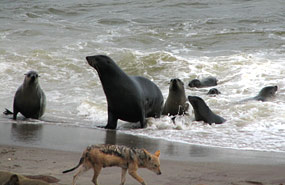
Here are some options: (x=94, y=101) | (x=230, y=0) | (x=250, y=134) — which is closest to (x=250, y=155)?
(x=250, y=134)

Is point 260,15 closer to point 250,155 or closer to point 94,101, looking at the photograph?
point 94,101

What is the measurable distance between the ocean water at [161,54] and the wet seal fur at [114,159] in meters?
2.96

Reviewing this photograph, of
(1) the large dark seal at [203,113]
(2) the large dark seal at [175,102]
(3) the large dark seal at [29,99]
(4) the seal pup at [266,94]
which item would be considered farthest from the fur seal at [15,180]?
(4) the seal pup at [266,94]

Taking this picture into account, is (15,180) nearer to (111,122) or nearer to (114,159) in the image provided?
(114,159)

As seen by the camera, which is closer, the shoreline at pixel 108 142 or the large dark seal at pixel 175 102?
the shoreline at pixel 108 142

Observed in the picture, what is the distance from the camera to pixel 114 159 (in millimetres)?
4191

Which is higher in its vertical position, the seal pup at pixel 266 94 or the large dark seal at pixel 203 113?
the seal pup at pixel 266 94

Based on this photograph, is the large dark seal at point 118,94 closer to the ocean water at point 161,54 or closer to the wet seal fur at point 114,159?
the ocean water at point 161,54

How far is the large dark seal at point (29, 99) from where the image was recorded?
29.7 feet

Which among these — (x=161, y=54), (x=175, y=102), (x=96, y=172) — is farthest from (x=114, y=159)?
(x=161, y=54)

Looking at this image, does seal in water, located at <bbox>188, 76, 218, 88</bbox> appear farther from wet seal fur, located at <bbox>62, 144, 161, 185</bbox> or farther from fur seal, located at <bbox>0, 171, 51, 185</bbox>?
fur seal, located at <bbox>0, 171, 51, 185</bbox>

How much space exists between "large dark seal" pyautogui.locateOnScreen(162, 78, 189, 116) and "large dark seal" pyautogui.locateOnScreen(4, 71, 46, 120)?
227 centimetres

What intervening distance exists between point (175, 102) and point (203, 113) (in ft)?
2.95

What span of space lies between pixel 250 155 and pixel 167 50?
11979 mm
